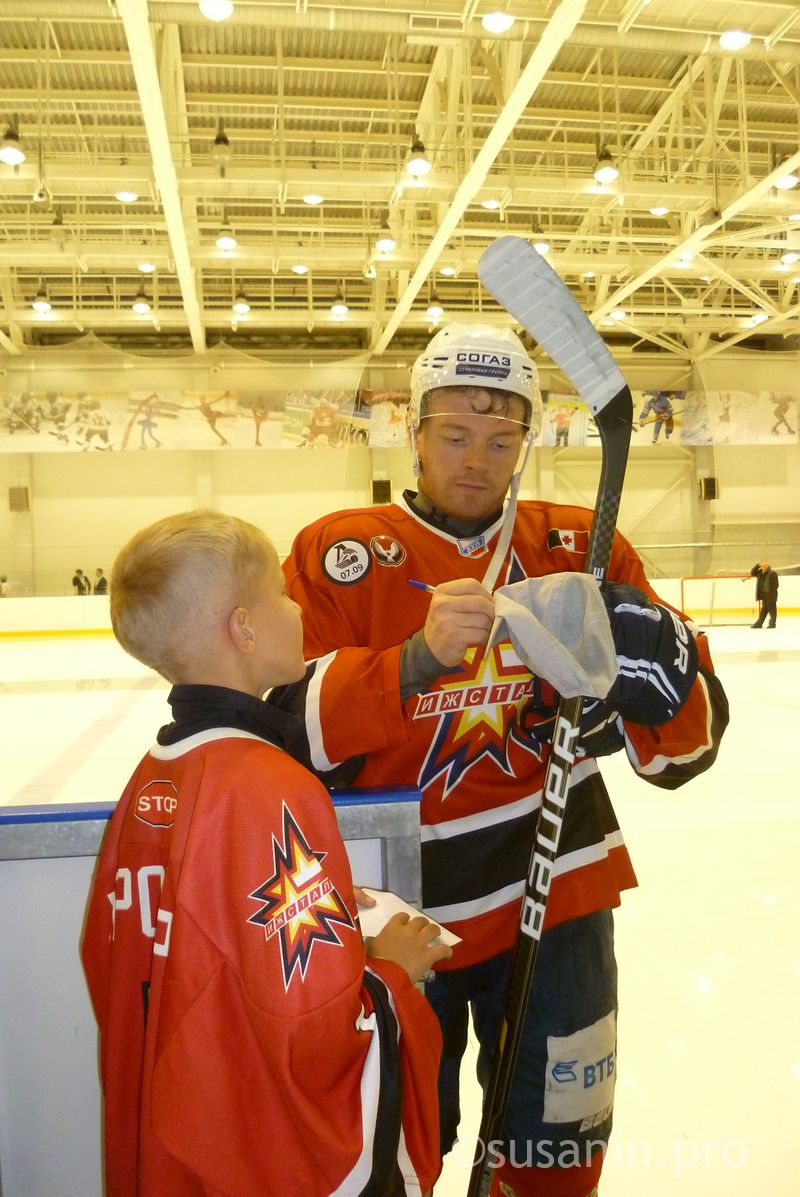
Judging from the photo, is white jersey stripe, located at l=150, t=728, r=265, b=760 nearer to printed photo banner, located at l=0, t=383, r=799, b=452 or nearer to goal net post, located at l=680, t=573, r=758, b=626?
goal net post, located at l=680, t=573, r=758, b=626

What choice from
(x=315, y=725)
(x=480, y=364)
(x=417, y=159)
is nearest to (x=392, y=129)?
(x=417, y=159)

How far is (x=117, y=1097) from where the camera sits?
1.01 metres

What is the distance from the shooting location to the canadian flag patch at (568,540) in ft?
4.73

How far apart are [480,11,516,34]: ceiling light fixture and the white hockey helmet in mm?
6035

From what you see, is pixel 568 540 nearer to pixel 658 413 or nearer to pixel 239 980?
pixel 239 980

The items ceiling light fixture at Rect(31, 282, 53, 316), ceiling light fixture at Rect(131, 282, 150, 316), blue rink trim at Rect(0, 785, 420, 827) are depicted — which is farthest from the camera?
ceiling light fixture at Rect(131, 282, 150, 316)

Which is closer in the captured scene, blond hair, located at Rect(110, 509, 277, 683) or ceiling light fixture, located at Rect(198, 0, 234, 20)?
blond hair, located at Rect(110, 509, 277, 683)

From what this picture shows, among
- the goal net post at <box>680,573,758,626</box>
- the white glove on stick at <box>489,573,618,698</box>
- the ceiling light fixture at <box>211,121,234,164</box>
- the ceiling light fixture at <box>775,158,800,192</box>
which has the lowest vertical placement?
the goal net post at <box>680,573,758,626</box>

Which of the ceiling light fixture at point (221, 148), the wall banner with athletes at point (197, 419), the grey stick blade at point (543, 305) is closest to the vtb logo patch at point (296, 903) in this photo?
the grey stick blade at point (543, 305)

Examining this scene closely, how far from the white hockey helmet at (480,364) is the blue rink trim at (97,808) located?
60 centimetres

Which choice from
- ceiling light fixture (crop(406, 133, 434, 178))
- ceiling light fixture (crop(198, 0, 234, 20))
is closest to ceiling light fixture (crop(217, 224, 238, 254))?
ceiling light fixture (crop(406, 133, 434, 178))

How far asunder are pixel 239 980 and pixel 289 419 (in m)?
15.4

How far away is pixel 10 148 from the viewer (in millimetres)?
7879

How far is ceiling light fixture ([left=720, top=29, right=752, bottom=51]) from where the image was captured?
7023 mm
